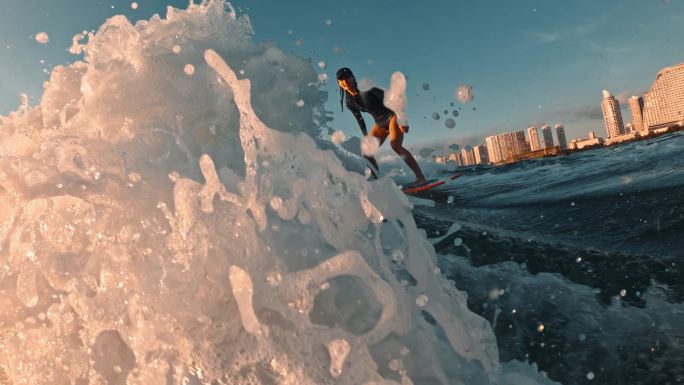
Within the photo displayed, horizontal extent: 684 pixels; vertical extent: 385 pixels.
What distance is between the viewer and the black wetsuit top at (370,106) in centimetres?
623

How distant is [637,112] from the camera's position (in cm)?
7225

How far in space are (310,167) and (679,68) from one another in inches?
3612

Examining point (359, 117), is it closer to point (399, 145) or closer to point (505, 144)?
point (399, 145)

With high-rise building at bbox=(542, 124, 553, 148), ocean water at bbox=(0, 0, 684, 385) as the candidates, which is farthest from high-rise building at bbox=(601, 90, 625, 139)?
ocean water at bbox=(0, 0, 684, 385)

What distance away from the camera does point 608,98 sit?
7812 centimetres

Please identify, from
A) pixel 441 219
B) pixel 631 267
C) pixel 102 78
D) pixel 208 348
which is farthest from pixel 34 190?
pixel 441 219

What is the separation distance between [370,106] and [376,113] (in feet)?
0.52

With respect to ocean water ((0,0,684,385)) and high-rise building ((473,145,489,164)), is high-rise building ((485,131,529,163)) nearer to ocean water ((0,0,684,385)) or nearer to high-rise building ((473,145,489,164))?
high-rise building ((473,145,489,164))

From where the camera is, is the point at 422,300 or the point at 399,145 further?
the point at 399,145

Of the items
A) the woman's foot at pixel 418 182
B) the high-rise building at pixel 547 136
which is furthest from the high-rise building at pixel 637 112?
the woman's foot at pixel 418 182

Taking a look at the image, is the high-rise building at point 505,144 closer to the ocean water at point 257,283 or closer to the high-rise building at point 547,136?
the high-rise building at point 547,136

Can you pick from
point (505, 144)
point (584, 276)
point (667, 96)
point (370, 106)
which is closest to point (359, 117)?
point (370, 106)

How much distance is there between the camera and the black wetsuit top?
623 centimetres

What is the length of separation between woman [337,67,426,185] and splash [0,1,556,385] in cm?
398
